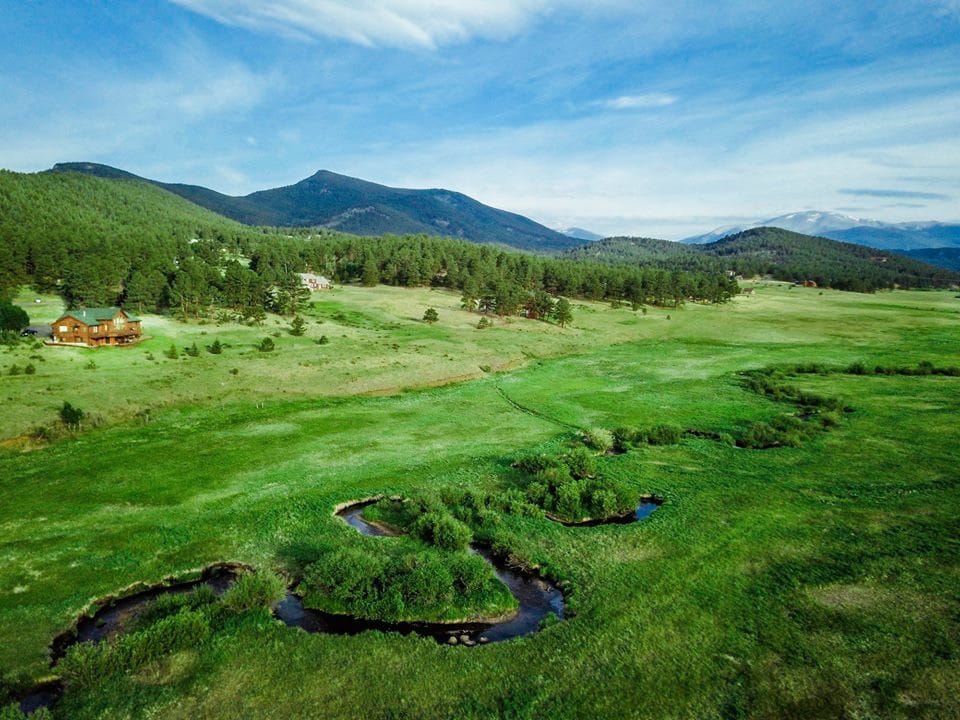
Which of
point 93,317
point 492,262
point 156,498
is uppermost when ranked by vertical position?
point 492,262

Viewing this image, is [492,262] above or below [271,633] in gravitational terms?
above

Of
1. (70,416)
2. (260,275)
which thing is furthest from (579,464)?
(260,275)

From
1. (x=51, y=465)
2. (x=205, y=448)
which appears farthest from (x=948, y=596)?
(x=51, y=465)

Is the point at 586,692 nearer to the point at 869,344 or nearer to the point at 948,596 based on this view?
the point at 948,596

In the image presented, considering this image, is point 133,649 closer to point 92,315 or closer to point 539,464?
point 539,464

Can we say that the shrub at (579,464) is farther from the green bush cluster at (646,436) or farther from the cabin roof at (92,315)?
the cabin roof at (92,315)

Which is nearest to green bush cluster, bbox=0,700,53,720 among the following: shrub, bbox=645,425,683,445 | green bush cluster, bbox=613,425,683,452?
green bush cluster, bbox=613,425,683,452
